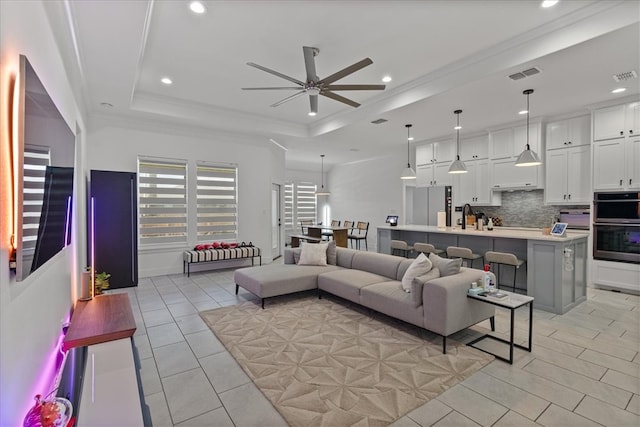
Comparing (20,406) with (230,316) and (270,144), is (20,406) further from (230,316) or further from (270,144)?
(270,144)

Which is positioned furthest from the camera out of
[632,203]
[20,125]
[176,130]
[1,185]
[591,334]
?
[176,130]

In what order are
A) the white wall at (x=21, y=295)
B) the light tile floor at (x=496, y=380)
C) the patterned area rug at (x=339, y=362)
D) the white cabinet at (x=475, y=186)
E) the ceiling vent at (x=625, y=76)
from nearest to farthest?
the white wall at (x=21, y=295) → the light tile floor at (x=496, y=380) → the patterned area rug at (x=339, y=362) → the ceiling vent at (x=625, y=76) → the white cabinet at (x=475, y=186)

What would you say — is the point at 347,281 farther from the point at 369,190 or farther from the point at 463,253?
the point at 369,190

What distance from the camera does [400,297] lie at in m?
3.36

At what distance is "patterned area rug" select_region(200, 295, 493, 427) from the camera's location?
2178 millimetres

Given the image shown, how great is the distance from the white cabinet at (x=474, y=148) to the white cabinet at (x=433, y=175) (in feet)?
1.45

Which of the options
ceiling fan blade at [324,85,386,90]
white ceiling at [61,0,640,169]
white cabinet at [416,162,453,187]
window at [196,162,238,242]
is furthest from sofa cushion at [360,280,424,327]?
white cabinet at [416,162,453,187]

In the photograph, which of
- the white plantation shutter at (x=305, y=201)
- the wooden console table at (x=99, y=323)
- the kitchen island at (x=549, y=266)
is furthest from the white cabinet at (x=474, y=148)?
the wooden console table at (x=99, y=323)

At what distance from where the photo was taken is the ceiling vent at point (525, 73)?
375 cm

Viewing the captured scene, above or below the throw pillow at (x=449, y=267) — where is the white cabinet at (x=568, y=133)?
above

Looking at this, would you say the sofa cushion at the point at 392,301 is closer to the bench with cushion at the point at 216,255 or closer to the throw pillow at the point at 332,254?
the throw pillow at the point at 332,254

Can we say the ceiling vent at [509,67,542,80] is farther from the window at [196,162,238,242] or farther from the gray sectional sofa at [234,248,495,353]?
the window at [196,162,238,242]

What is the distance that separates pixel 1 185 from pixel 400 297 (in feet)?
10.5

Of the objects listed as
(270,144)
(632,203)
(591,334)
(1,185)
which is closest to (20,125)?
(1,185)
